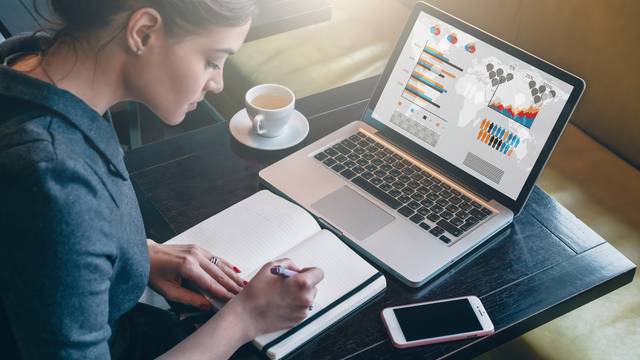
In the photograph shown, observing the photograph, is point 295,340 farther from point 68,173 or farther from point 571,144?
point 571,144

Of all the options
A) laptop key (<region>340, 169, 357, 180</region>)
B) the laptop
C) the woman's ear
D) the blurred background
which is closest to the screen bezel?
the laptop

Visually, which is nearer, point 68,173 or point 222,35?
point 68,173

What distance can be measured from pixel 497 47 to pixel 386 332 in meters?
0.55

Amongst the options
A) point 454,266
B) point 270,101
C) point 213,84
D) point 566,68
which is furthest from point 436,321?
point 566,68

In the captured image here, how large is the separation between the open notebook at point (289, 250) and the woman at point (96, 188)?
32mm

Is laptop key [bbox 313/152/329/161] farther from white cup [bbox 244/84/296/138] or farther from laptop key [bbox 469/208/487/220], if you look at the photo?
laptop key [bbox 469/208/487/220]

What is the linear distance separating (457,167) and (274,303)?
1.55 ft

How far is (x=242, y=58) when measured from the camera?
2020mm

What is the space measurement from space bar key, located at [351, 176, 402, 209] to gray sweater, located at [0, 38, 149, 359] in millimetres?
505

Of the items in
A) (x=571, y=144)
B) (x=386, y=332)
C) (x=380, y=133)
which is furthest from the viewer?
(x=571, y=144)

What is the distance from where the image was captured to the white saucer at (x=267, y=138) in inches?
49.4

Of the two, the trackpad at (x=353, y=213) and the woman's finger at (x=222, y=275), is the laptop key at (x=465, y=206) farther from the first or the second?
the woman's finger at (x=222, y=275)

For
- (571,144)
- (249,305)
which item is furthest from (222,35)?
(571,144)

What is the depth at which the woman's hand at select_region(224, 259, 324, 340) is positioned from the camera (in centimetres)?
89
